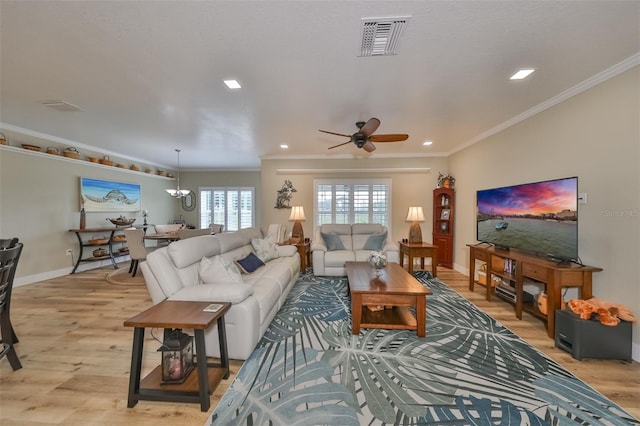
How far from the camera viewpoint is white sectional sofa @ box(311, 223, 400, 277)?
490cm

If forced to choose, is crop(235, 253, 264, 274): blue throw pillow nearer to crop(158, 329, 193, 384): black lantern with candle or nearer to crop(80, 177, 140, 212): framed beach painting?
crop(158, 329, 193, 384): black lantern with candle

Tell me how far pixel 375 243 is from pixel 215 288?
3659mm

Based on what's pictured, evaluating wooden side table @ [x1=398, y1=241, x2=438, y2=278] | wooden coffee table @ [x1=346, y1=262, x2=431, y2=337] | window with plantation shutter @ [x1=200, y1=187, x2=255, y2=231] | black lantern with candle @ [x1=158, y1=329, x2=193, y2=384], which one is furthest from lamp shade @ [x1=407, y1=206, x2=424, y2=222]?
window with plantation shutter @ [x1=200, y1=187, x2=255, y2=231]

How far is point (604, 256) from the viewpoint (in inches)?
102

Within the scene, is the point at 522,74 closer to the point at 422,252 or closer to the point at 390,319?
the point at 390,319

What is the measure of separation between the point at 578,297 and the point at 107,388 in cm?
452

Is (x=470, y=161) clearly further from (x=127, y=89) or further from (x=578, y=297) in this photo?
(x=127, y=89)

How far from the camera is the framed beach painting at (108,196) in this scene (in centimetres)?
554

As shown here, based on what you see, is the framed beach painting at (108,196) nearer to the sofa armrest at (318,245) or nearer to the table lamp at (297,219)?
the table lamp at (297,219)

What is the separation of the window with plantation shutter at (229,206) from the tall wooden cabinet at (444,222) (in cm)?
572

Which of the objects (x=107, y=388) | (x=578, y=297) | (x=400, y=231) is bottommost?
(x=107, y=388)

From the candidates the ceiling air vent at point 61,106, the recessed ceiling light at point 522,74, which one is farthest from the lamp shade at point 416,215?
the ceiling air vent at point 61,106

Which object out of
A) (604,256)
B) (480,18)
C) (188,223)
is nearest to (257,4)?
(480,18)

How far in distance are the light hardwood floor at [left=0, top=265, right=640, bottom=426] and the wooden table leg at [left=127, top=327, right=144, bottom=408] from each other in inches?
2.8
